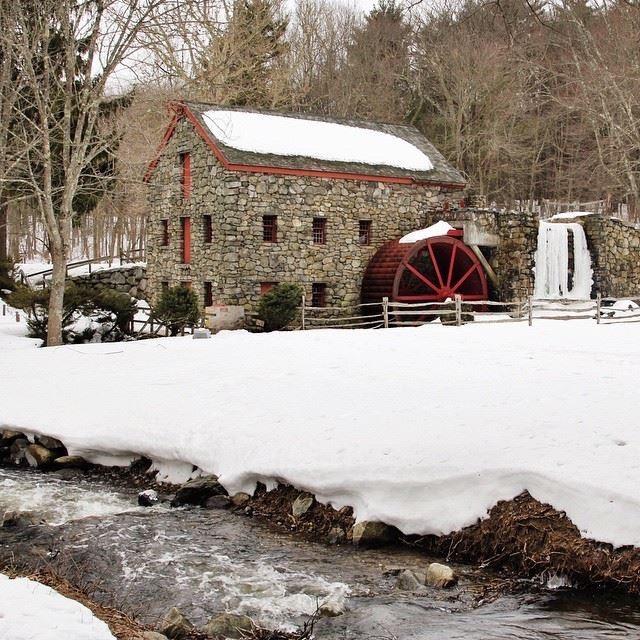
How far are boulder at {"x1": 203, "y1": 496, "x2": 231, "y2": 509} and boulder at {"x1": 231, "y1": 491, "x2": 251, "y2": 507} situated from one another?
67mm

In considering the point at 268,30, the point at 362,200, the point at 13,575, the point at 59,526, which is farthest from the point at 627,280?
the point at 13,575

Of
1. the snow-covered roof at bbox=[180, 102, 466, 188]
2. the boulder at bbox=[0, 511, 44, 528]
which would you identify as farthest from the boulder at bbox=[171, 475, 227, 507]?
the snow-covered roof at bbox=[180, 102, 466, 188]

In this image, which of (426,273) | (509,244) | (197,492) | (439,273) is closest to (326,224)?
(439,273)

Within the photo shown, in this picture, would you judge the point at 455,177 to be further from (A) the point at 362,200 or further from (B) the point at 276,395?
(B) the point at 276,395

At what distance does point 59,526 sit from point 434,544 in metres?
3.98

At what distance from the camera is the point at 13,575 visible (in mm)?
6359

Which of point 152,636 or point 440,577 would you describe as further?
point 440,577

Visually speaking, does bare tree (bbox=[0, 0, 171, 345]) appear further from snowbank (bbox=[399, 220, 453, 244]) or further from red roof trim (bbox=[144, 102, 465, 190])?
snowbank (bbox=[399, 220, 453, 244])

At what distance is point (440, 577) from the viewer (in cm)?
697

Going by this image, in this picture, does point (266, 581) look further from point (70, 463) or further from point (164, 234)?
point (164, 234)

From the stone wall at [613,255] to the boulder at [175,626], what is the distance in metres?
22.3

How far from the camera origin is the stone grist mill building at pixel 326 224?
22.3 m

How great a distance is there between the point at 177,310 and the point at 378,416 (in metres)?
12.1

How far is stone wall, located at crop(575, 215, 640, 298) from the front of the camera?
2575cm
